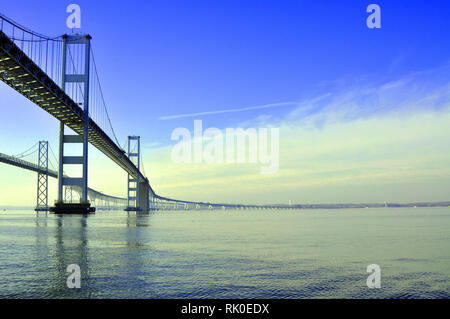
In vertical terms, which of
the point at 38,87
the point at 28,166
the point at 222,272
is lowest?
the point at 222,272

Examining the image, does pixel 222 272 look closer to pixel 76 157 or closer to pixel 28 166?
pixel 76 157

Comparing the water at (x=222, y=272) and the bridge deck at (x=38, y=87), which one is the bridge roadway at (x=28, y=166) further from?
the water at (x=222, y=272)

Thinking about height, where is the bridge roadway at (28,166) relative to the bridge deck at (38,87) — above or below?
below

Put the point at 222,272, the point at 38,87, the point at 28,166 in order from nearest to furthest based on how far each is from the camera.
Answer: the point at 222,272
the point at 38,87
the point at 28,166

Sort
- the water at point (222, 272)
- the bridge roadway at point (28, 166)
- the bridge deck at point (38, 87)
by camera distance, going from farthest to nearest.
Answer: the bridge roadway at point (28, 166)
the bridge deck at point (38, 87)
the water at point (222, 272)

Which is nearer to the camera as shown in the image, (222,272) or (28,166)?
(222,272)

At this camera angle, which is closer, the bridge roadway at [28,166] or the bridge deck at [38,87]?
the bridge deck at [38,87]

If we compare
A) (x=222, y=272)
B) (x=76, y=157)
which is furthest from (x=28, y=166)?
(x=222, y=272)

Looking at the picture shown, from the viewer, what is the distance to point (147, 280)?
10.4 metres

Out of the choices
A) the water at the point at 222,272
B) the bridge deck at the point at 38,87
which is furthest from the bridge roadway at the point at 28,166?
the water at the point at 222,272

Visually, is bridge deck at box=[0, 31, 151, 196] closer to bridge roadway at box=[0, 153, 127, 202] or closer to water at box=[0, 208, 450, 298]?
bridge roadway at box=[0, 153, 127, 202]

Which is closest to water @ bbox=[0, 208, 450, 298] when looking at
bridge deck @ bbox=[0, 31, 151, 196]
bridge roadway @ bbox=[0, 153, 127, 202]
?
bridge deck @ bbox=[0, 31, 151, 196]
